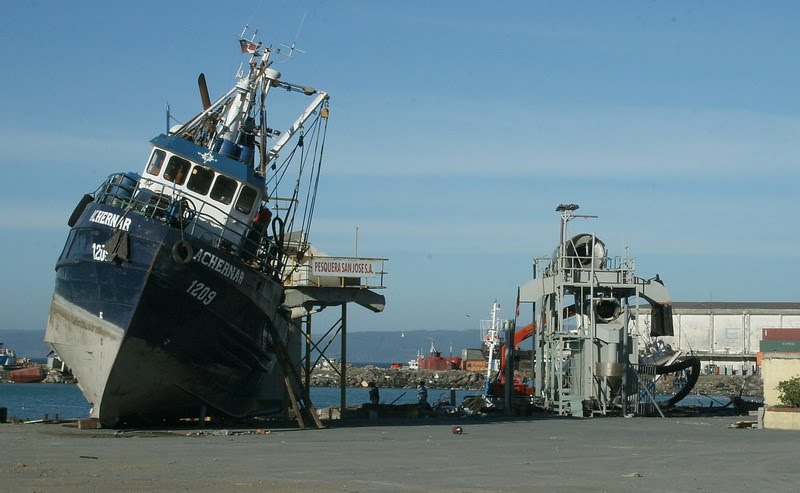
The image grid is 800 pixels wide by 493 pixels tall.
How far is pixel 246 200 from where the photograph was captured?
26.4m

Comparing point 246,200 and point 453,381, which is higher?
point 246,200

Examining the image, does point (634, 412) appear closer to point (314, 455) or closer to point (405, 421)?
point (405, 421)

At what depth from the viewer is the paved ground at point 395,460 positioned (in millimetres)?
14844

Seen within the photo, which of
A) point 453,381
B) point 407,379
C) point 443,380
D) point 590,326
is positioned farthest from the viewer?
point 407,379

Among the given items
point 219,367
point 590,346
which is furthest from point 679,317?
point 219,367

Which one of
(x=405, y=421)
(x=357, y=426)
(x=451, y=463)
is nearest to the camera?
(x=451, y=463)

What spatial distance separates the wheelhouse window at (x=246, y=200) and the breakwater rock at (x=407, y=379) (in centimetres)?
8509

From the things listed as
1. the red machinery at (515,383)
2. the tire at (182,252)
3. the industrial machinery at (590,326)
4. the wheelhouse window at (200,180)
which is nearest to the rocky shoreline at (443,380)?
the red machinery at (515,383)

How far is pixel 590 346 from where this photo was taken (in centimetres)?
3719

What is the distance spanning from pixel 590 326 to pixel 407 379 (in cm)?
9115

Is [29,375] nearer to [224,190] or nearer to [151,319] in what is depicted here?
[224,190]

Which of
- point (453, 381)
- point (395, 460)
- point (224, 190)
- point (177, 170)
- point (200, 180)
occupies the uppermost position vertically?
point (177, 170)

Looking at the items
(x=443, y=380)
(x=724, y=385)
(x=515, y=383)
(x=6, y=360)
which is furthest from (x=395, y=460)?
(x=6, y=360)

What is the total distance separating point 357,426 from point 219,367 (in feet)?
15.5
